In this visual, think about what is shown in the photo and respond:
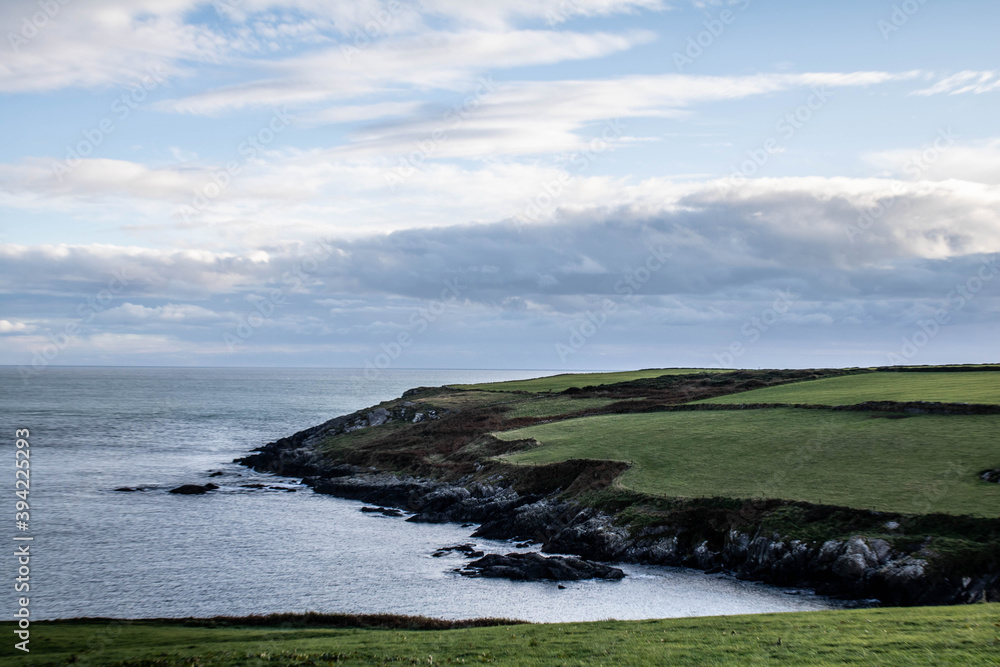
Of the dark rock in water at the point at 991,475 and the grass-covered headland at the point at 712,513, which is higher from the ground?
the dark rock in water at the point at 991,475

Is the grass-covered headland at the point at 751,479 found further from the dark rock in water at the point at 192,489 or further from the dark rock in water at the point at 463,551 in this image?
the dark rock in water at the point at 192,489

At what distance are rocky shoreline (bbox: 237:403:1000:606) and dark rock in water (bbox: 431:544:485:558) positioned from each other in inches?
118

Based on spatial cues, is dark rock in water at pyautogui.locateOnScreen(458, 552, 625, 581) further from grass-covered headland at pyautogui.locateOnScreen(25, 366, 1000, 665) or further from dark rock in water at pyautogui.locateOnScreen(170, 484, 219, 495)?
dark rock in water at pyautogui.locateOnScreen(170, 484, 219, 495)

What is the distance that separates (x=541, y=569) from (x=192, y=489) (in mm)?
49896

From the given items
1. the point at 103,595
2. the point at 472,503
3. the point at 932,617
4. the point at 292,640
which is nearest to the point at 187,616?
the point at 103,595

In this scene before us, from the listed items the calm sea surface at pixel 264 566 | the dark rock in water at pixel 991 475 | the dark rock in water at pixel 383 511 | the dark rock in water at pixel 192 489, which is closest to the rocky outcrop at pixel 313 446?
the calm sea surface at pixel 264 566

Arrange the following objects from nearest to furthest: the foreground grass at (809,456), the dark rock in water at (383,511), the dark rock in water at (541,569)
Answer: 1. the dark rock in water at (541,569)
2. the foreground grass at (809,456)
3. the dark rock in water at (383,511)

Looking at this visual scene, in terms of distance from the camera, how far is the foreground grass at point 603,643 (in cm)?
2083

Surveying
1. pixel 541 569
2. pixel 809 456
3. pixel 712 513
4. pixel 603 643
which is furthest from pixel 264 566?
pixel 809 456

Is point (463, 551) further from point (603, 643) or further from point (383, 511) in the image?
point (603, 643)

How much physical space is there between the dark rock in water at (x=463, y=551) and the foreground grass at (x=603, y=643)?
17.5m

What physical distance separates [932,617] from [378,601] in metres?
26.9

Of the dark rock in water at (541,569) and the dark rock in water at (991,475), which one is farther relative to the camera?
the dark rock in water at (541,569)

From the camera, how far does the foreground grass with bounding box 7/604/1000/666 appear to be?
68.3 ft
